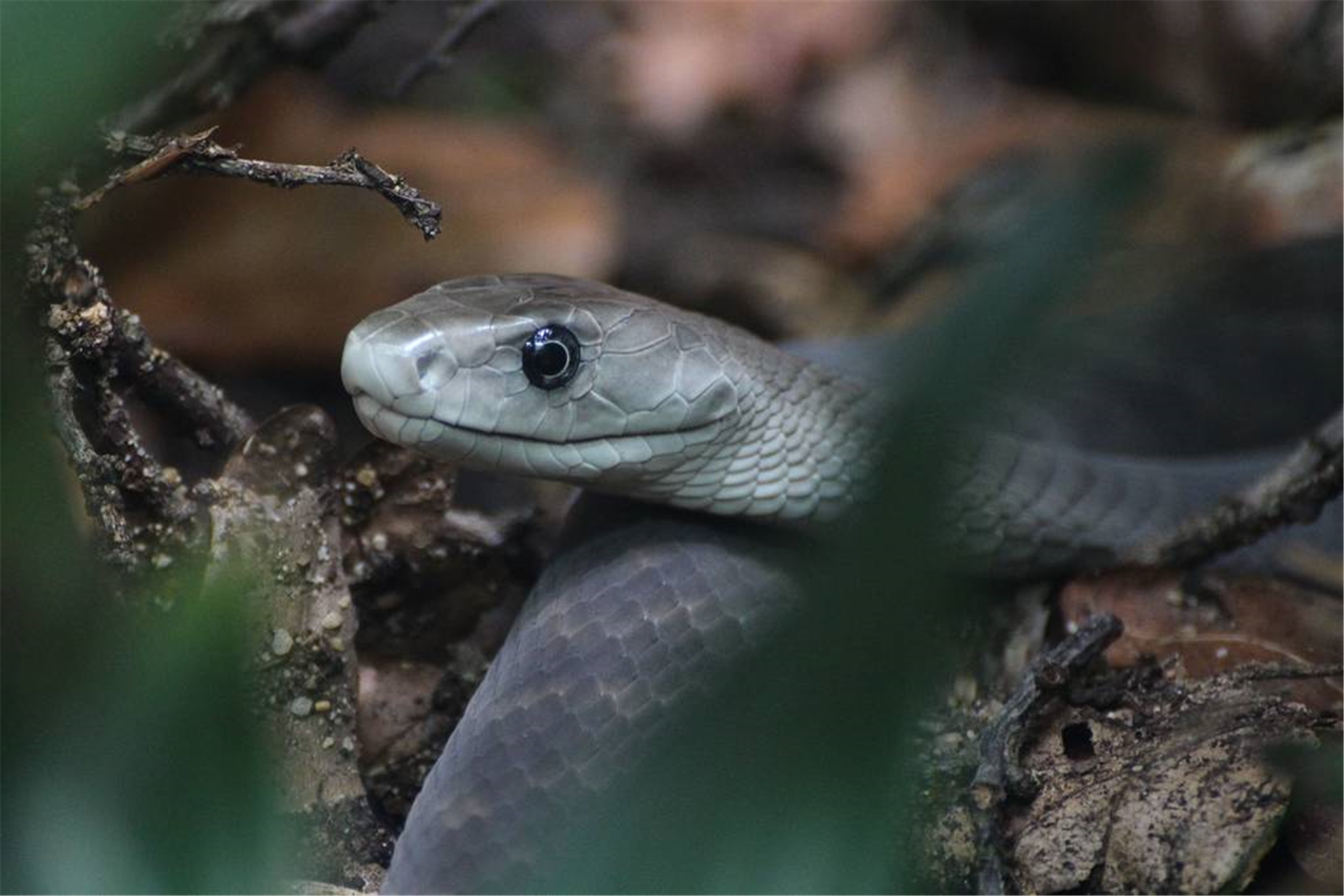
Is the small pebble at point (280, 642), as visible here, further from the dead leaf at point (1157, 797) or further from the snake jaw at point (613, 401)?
the dead leaf at point (1157, 797)

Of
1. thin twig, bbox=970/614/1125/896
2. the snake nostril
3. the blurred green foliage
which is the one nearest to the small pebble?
the snake nostril

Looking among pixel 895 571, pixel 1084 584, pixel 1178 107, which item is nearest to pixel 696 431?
pixel 1084 584

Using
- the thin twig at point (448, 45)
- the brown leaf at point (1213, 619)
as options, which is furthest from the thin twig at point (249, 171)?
the brown leaf at point (1213, 619)

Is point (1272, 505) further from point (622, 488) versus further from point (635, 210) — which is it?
point (635, 210)

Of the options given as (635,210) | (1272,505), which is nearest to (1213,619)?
(1272,505)

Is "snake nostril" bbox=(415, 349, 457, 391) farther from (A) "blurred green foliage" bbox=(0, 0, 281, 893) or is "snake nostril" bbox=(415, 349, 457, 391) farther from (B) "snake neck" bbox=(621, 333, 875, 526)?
(A) "blurred green foliage" bbox=(0, 0, 281, 893)
